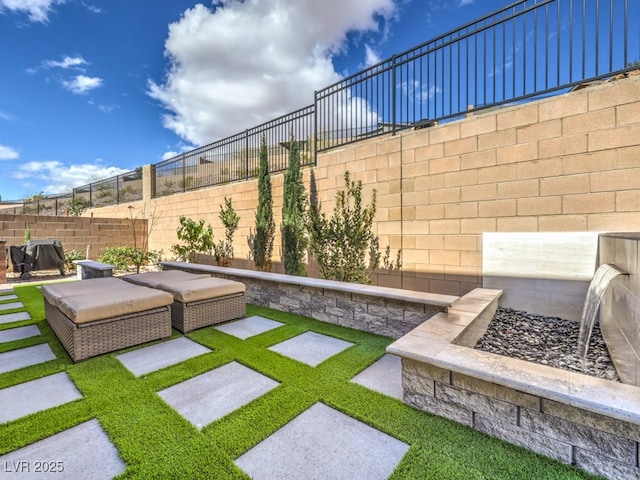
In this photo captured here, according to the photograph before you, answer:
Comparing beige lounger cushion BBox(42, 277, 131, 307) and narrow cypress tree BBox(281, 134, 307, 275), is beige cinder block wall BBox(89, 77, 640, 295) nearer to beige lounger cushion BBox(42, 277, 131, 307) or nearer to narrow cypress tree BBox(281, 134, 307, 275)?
narrow cypress tree BBox(281, 134, 307, 275)

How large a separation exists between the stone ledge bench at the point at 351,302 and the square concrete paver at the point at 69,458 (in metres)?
2.36

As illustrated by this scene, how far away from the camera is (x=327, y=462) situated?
1.42 m

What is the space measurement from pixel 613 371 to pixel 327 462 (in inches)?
83.0

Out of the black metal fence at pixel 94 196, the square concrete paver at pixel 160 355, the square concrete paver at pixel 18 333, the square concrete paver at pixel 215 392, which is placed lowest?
the square concrete paver at pixel 215 392

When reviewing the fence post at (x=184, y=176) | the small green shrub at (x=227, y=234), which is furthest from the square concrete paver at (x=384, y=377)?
the fence post at (x=184, y=176)

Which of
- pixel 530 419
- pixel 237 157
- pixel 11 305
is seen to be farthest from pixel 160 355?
pixel 237 157

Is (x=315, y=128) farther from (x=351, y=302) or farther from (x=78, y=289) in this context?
(x=78, y=289)

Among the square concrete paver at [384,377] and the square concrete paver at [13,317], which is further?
the square concrete paver at [13,317]

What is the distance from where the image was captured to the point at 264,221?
645cm

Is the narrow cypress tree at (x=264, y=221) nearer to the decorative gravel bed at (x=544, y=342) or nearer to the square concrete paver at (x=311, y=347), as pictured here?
the square concrete paver at (x=311, y=347)

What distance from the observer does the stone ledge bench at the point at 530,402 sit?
4.01 feet

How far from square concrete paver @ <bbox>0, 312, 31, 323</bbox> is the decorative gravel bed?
531 cm

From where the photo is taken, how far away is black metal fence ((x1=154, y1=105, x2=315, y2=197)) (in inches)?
248

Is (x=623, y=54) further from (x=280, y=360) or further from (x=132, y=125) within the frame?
(x=132, y=125)
